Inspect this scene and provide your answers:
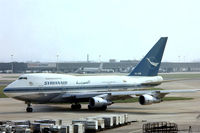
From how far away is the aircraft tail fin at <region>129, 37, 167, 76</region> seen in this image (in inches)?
2415

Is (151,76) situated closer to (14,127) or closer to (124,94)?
(124,94)

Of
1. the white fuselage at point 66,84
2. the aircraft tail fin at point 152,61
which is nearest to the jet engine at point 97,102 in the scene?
the white fuselage at point 66,84

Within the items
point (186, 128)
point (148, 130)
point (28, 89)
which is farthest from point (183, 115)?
point (28, 89)

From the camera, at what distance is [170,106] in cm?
6109

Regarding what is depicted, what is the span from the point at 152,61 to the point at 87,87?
11.0 meters

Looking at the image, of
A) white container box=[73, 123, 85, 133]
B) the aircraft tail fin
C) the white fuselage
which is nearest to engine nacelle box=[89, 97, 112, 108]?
the white fuselage

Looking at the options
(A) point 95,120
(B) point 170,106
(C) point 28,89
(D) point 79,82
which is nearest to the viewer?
(A) point 95,120

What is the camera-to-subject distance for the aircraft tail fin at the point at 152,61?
61.3 metres

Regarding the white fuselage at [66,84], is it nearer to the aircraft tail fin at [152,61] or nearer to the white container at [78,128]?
the aircraft tail fin at [152,61]

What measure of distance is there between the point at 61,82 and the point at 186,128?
2197 centimetres

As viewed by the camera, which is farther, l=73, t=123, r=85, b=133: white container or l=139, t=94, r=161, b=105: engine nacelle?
l=139, t=94, r=161, b=105: engine nacelle

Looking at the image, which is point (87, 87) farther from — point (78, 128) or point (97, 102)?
point (78, 128)

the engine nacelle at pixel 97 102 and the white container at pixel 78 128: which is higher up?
the engine nacelle at pixel 97 102

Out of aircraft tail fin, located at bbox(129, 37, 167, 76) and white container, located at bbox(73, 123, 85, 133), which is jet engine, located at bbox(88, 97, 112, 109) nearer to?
aircraft tail fin, located at bbox(129, 37, 167, 76)
